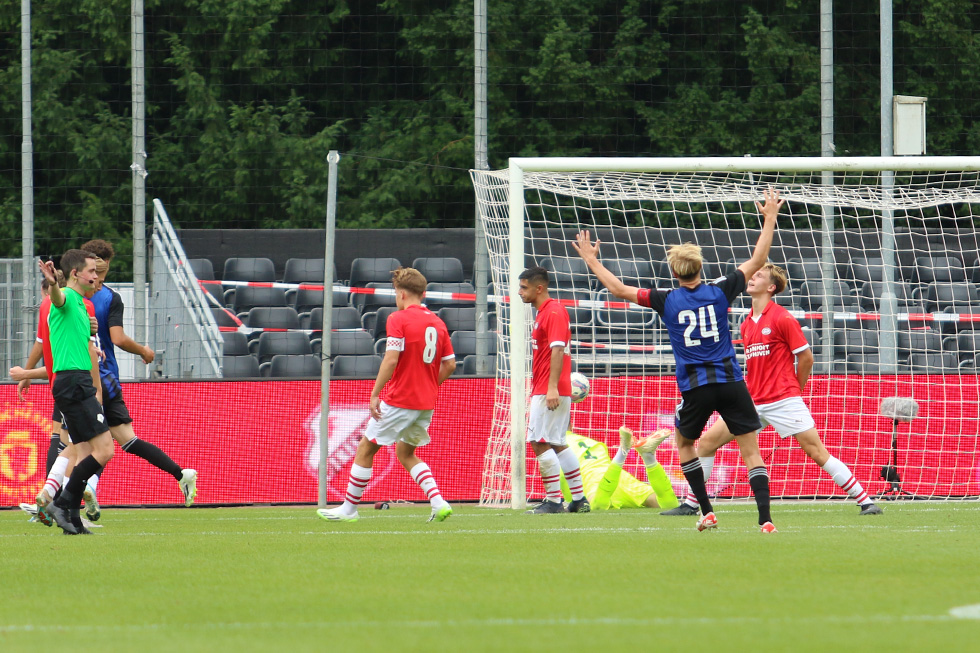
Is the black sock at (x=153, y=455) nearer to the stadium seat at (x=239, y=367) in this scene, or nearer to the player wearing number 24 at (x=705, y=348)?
the player wearing number 24 at (x=705, y=348)

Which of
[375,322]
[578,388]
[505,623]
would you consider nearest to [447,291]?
[375,322]

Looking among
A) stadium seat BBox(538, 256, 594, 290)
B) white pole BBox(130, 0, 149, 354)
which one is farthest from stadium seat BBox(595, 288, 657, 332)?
white pole BBox(130, 0, 149, 354)

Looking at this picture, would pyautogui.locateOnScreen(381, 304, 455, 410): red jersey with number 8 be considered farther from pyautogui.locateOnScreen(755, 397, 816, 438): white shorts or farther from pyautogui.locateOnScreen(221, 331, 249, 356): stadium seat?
pyautogui.locateOnScreen(221, 331, 249, 356): stadium seat

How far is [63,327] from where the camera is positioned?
27.2 feet

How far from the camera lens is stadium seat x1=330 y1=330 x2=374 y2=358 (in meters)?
15.6

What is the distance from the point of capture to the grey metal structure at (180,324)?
13758 millimetres

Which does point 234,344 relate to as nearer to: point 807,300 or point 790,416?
point 807,300

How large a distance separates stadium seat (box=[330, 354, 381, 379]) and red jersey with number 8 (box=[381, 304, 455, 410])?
6.04 meters

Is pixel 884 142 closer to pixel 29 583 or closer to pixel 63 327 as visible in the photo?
pixel 63 327

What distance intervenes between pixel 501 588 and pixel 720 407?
8.45 feet

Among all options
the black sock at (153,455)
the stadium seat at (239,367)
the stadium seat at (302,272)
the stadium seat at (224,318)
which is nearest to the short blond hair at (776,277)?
the black sock at (153,455)

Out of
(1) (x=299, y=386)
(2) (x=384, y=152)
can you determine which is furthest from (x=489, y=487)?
(2) (x=384, y=152)

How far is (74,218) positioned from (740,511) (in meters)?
11.6

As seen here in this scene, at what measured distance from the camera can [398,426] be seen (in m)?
8.98
